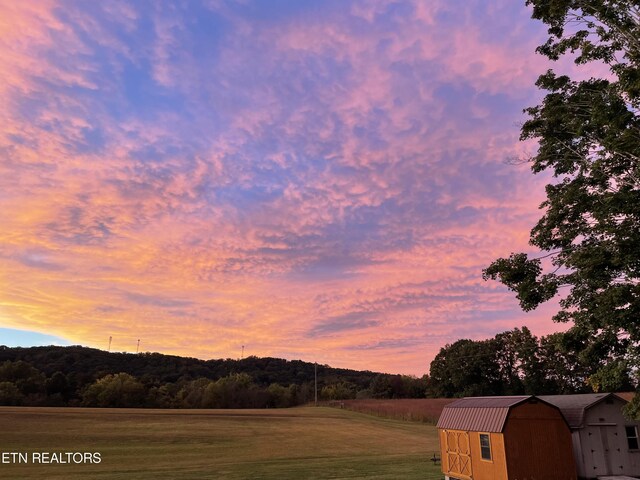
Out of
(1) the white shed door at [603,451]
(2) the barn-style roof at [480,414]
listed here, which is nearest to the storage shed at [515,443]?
(2) the barn-style roof at [480,414]

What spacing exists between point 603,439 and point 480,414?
25.5 ft

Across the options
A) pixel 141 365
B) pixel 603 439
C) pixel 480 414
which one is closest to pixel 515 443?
pixel 480 414

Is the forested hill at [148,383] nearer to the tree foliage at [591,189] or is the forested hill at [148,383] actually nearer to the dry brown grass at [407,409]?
the dry brown grass at [407,409]

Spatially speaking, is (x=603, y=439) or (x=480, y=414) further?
(x=603, y=439)

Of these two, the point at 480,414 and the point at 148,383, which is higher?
the point at 480,414

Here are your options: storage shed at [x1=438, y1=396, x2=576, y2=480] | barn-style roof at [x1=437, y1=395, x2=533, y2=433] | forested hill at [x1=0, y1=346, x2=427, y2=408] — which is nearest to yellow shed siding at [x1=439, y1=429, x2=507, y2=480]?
storage shed at [x1=438, y1=396, x2=576, y2=480]

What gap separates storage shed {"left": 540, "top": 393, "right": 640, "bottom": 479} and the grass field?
8.80 m

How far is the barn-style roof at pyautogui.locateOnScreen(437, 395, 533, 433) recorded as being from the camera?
24.5 metres

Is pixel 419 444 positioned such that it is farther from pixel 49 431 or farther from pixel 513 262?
pixel 49 431

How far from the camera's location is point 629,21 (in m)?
18.7

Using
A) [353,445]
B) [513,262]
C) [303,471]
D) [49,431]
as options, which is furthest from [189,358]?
[513,262]

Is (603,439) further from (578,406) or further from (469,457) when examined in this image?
(469,457)

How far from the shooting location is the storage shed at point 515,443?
77.4 ft

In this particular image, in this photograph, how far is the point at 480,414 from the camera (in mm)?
26297
